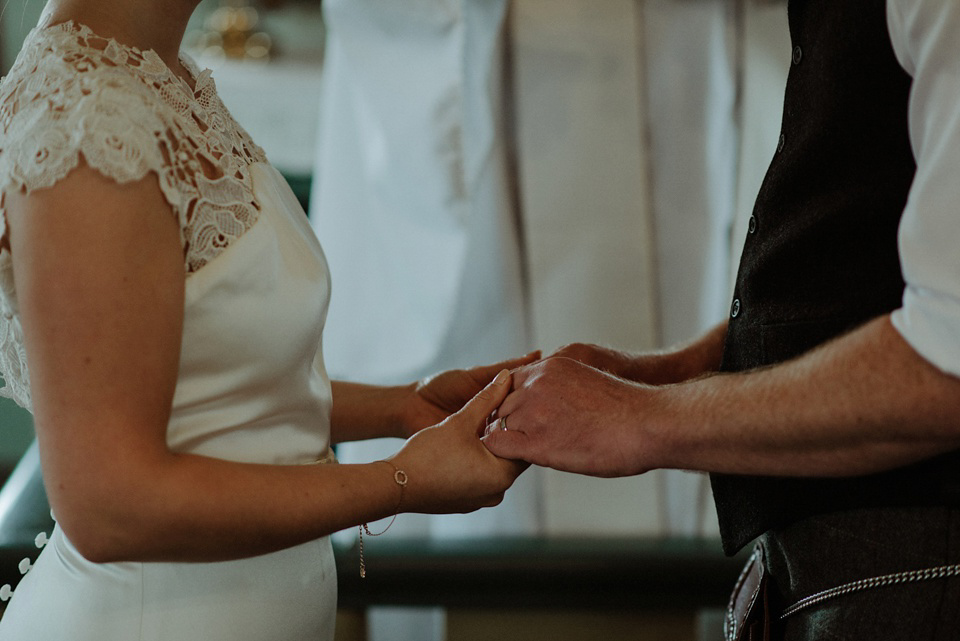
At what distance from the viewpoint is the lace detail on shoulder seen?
0.92 m

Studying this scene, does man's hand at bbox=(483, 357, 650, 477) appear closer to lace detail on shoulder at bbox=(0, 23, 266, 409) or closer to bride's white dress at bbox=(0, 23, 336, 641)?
bride's white dress at bbox=(0, 23, 336, 641)

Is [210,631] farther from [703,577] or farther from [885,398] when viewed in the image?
[703,577]

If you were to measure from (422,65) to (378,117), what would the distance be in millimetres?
170

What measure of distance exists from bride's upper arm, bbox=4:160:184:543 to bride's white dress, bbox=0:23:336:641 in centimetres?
3

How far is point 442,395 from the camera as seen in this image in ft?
4.99

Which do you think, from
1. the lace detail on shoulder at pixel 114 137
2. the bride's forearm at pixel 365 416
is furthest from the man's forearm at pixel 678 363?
the lace detail on shoulder at pixel 114 137

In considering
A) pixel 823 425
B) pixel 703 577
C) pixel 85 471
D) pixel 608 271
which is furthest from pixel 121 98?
pixel 703 577

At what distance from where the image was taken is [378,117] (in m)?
2.38

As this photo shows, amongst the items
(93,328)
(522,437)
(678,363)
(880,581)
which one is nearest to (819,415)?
(880,581)

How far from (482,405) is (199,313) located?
0.43 meters

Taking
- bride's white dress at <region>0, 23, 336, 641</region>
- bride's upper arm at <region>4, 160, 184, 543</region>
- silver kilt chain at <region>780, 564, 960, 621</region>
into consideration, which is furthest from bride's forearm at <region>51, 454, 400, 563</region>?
silver kilt chain at <region>780, 564, 960, 621</region>

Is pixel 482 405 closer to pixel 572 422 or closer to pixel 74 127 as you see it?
pixel 572 422

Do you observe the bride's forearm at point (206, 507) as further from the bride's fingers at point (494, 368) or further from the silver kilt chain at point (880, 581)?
the silver kilt chain at point (880, 581)

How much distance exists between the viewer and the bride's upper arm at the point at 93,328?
89 cm
